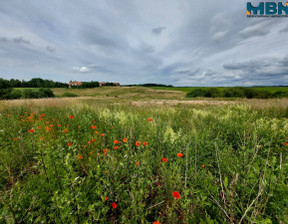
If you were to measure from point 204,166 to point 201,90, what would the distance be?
42.9 meters

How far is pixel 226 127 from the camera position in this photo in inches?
128

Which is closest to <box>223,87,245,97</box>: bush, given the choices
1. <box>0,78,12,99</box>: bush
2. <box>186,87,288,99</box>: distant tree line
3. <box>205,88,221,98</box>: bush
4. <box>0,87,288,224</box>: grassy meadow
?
<box>186,87,288,99</box>: distant tree line

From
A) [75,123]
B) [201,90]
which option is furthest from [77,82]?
[75,123]

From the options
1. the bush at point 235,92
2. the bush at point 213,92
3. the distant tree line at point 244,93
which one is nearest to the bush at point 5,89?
the bush at point 213,92

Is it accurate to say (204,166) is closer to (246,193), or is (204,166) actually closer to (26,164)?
(246,193)

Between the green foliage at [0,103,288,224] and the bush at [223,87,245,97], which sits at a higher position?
the bush at [223,87,245,97]

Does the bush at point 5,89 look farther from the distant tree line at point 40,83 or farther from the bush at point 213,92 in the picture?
the bush at point 213,92

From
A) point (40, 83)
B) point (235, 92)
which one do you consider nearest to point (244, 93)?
point (235, 92)

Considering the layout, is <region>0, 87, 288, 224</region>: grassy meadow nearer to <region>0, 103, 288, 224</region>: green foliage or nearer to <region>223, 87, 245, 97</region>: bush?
<region>0, 103, 288, 224</region>: green foliage

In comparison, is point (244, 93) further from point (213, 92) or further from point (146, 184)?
point (146, 184)

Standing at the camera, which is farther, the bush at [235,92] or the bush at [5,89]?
the bush at [235,92]

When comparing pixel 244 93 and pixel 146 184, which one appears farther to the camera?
pixel 244 93

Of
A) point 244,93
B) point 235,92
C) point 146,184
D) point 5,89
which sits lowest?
point 146,184

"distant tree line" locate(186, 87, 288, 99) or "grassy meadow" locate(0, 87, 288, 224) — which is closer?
"grassy meadow" locate(0, 87, 288, 224)
